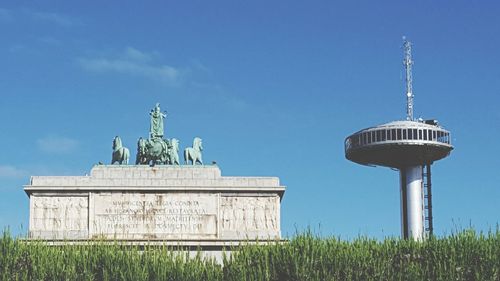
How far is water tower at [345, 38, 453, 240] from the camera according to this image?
3875 inches

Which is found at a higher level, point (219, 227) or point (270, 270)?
point (219, 227)

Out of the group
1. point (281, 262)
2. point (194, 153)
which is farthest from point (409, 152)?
point (281, 262)

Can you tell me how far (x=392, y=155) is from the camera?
100312 mm

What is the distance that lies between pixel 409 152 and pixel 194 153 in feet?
122

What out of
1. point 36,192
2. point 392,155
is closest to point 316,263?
point 36,192

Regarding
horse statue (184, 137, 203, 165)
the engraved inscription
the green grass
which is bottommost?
the green grass

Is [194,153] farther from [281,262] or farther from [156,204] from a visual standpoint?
[281,262]

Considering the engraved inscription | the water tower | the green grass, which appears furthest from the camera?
the water tower

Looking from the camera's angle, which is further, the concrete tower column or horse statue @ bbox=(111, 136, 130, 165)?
the concrete tower column

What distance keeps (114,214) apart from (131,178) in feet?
8.61

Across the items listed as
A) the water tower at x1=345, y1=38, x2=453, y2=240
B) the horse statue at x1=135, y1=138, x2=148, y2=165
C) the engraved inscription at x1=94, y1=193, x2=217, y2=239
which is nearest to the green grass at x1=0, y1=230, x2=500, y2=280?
the engraved inscription at x1=94, y1=193, x2=217, y2=239

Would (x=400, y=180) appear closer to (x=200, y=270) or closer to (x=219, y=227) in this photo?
(x=219, y=227)

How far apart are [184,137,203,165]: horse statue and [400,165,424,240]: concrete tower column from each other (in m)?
38.8

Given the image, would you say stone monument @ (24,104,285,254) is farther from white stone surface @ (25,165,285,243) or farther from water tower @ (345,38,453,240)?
water tower @ (345,38,453,240)
